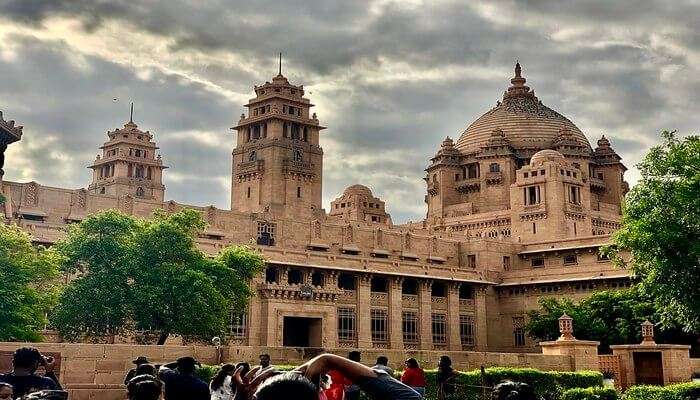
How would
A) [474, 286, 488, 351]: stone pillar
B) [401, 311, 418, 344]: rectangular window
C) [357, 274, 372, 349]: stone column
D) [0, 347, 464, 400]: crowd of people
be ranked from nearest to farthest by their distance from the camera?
[0, 347, 464, 400]: crowd of people, [357, 274, 372, 349]: stone column, [401, 311, 418, 344]: rectangular window, [474, 286, 488, 351]: stone pillar

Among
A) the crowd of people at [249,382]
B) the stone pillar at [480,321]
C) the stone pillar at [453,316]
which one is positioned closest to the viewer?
the crowd of people at [249,382]

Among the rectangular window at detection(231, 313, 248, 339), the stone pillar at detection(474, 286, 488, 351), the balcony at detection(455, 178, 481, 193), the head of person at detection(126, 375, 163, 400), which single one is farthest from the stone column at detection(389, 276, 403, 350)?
the head of person at detection(126, 375, 163, 400)

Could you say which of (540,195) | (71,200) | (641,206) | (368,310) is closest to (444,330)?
(368,310)

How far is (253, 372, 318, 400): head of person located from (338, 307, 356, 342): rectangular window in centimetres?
6432

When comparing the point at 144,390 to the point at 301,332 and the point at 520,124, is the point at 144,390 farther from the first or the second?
the point at 520,124

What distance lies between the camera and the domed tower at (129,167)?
392 ft

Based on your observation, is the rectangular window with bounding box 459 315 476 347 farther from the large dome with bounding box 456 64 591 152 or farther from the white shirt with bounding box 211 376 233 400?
the white shirt with bounding box 211 376 233 400

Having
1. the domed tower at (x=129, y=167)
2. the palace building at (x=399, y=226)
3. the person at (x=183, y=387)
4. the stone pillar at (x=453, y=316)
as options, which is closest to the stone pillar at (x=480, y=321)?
the palace building at (x=399, y=226)

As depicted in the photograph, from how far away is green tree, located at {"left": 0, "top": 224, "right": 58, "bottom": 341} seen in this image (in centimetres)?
3791

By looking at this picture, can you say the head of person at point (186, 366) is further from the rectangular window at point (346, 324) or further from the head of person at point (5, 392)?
the rectangular window at point (346, 324)

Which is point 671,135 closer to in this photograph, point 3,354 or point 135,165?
point 3,354

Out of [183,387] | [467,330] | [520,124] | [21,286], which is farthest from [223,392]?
[520,124]

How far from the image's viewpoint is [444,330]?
3019 inches

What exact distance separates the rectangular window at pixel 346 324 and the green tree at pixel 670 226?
3183 cm
